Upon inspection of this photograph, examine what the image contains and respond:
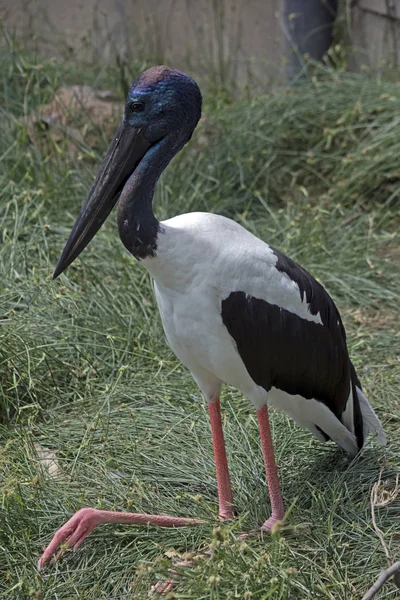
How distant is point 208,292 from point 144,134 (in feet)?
1.85

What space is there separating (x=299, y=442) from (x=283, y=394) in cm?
53

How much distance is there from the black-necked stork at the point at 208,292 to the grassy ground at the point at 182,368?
197 millimetres

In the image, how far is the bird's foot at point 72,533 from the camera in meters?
3.20

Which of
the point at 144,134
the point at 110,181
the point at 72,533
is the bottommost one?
the point at 72,533

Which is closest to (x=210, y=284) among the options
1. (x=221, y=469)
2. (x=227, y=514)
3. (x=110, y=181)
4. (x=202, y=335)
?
(x=202, y=335)

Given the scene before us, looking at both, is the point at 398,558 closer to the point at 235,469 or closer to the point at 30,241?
the point at 235,469

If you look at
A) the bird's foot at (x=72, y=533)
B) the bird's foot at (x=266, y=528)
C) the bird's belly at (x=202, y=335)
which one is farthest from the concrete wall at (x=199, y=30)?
the bird's foot at (x=72, y=533)

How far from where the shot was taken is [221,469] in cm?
345

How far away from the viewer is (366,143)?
6195mm

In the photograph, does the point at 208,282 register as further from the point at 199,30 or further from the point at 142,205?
the point at 199,30

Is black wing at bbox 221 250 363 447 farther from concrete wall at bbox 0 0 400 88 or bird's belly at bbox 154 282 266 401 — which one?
concrete wall at bbox 0 0 400 88

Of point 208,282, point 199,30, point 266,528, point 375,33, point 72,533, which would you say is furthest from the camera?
point 199,30

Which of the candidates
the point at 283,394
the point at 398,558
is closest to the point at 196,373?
the point at 283,394

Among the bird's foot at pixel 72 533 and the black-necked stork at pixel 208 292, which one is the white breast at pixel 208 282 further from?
the bird's foot at pixel 72 533
